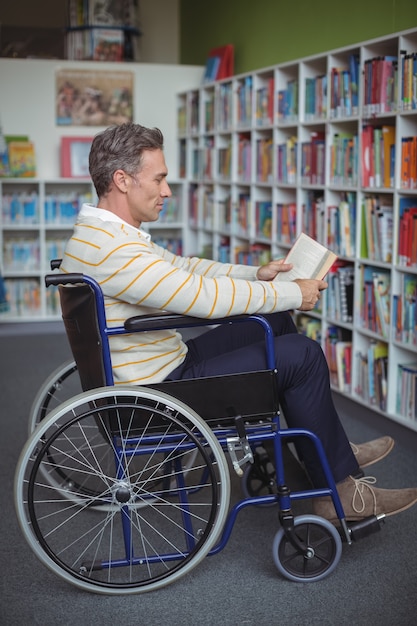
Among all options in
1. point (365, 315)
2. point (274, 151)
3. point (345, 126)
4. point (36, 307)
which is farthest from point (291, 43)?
point (36, 307)

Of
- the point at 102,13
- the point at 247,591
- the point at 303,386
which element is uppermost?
the point at 102,13

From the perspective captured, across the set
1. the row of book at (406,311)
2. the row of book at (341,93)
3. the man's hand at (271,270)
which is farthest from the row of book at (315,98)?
the man's hand at (271,270)

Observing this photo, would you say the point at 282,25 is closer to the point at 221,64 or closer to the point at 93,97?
the point at 221,64

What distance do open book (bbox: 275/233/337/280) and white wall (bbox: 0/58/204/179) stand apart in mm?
4171

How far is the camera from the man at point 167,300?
209 centimetres

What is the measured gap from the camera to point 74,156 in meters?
6.25

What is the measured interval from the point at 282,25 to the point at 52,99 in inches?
75.6

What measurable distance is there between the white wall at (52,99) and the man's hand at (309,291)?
14.2ft

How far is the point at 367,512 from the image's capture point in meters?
2.30

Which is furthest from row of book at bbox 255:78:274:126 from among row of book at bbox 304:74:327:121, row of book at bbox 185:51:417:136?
row of book at bbox 304:74:327:121

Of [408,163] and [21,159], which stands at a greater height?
[21,159]

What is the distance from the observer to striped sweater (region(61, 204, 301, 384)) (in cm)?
208

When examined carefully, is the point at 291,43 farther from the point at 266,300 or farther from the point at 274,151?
the point at 266,300

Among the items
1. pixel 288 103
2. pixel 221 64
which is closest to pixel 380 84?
pixel 288 103
